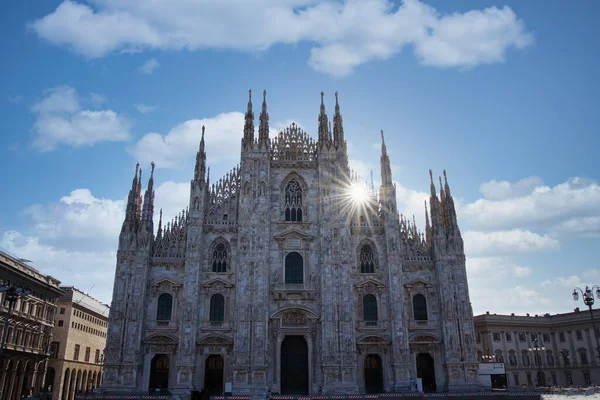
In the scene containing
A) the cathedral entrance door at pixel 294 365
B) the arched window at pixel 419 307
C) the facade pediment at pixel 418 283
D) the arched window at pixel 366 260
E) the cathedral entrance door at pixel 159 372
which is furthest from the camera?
the arched window at pixel 366 260

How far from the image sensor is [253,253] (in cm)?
4038

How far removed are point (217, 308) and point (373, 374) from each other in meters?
14.0

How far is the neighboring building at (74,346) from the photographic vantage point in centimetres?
5244

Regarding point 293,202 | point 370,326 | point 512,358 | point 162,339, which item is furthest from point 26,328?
point 512,358

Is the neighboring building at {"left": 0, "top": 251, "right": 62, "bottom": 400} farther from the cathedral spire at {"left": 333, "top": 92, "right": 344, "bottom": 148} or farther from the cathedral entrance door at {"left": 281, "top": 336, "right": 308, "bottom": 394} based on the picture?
the cathedral spire at {"left": 333, "top": 92, "right": 344, "bottom": 148}

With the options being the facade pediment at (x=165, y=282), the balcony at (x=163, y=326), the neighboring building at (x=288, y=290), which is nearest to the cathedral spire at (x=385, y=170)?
the neighboring building at (x=288, y=290)

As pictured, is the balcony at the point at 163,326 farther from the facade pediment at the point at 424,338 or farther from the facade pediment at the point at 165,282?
the facade pediment at the point at 424,338

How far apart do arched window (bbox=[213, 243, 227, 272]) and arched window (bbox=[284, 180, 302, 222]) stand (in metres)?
6.26

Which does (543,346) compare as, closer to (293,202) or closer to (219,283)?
(293,202)

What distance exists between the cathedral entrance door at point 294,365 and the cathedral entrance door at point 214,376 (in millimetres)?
4984

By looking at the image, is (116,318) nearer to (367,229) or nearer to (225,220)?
(225,220)

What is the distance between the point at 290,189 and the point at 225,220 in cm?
666

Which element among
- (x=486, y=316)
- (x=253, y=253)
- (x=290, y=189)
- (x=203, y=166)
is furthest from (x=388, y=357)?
(x=486, y=316)

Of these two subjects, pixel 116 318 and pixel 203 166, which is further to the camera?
pixel 203 166
